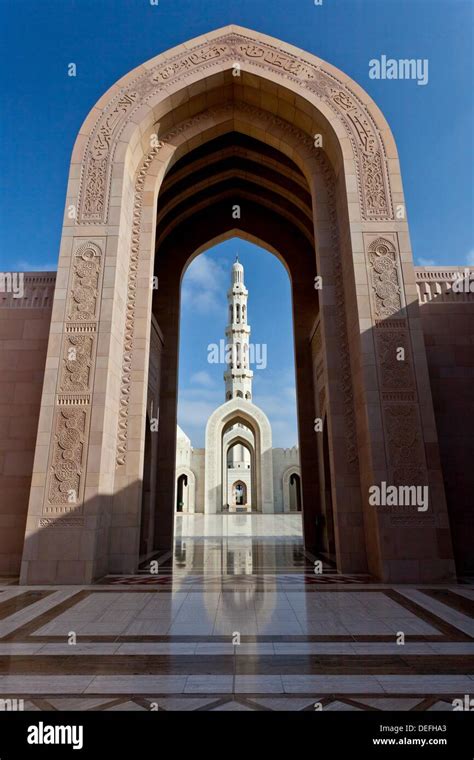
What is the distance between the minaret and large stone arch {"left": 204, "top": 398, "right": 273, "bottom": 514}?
7.76 metres

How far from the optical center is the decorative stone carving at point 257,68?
23.2 ft

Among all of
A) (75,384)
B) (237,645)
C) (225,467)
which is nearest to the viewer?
(237,645)

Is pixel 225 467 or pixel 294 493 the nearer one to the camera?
pixel 225 467

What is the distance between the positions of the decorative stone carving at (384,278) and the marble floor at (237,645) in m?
3.77

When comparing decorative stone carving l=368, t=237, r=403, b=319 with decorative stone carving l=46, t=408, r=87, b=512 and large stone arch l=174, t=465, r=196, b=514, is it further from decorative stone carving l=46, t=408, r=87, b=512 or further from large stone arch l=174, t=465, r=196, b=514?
large stone arch l=174, t=465, r=196, b=514

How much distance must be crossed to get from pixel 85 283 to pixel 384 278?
451 centimetres

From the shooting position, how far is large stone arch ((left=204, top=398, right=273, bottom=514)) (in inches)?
914

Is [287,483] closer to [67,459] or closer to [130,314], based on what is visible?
[130,314]

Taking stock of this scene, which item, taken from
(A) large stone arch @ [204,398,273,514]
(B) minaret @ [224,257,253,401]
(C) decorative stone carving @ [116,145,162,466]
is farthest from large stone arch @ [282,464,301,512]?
(C) decorative stone carving @ [116,145,162,466]

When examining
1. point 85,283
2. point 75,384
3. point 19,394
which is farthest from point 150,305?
point 19,394

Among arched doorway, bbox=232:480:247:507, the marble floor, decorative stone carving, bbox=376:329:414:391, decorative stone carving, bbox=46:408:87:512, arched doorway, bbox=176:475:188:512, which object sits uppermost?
arched doorway, bbox=232:480:247:507

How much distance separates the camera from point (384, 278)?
21.9 ft

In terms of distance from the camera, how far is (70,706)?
2.15 meters
